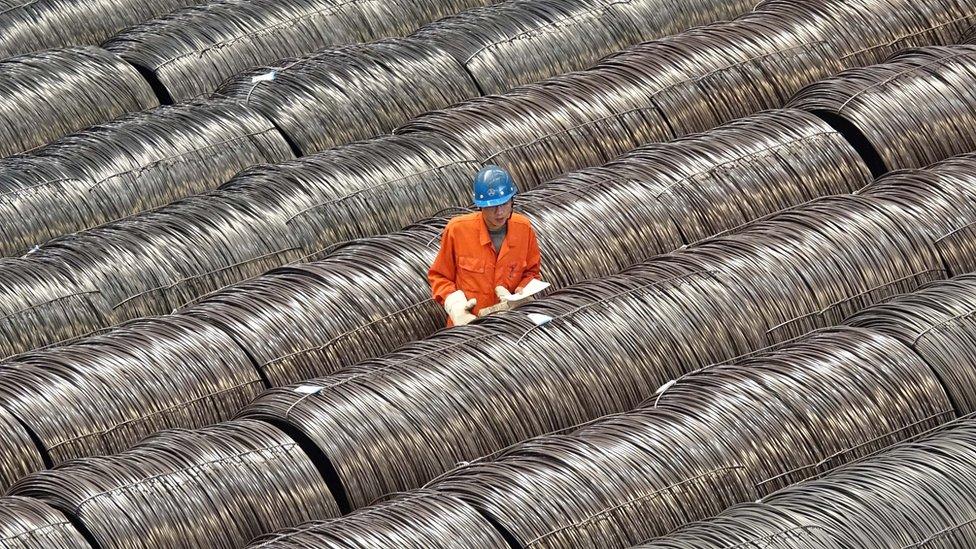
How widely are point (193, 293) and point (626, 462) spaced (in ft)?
11.3

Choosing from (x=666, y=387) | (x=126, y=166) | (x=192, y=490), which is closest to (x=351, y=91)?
(x=126, y=166)

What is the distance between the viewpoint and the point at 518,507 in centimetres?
650

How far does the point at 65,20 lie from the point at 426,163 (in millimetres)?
4598

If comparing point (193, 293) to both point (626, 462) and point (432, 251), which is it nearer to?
point (432, 251)

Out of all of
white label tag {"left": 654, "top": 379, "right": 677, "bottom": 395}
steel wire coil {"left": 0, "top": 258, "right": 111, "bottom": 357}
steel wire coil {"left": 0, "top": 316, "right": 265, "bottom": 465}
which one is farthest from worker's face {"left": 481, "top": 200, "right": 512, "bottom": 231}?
steel wire coil {"left": 0, "top": 258, "right": 111, "bottom": 357}

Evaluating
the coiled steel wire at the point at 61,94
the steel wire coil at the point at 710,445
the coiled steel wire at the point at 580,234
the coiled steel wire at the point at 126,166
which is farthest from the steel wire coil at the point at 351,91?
the steel wire coil at the point at 710,445

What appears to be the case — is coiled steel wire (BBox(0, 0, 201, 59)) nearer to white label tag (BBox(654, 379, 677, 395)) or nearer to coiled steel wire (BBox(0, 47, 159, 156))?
coiled steel wire (BBox(0, 47, 159, 156))

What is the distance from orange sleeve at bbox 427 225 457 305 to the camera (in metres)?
8.08

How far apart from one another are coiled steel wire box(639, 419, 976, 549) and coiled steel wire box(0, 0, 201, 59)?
26.9 feet

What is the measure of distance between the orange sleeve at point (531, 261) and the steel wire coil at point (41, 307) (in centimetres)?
252

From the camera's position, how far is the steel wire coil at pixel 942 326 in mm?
7238

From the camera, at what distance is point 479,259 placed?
8109 millimetres

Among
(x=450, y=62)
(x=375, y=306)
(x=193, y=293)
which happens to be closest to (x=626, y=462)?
(x=375, y=306)

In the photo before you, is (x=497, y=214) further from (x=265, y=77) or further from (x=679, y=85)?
(x=265, y=77)
